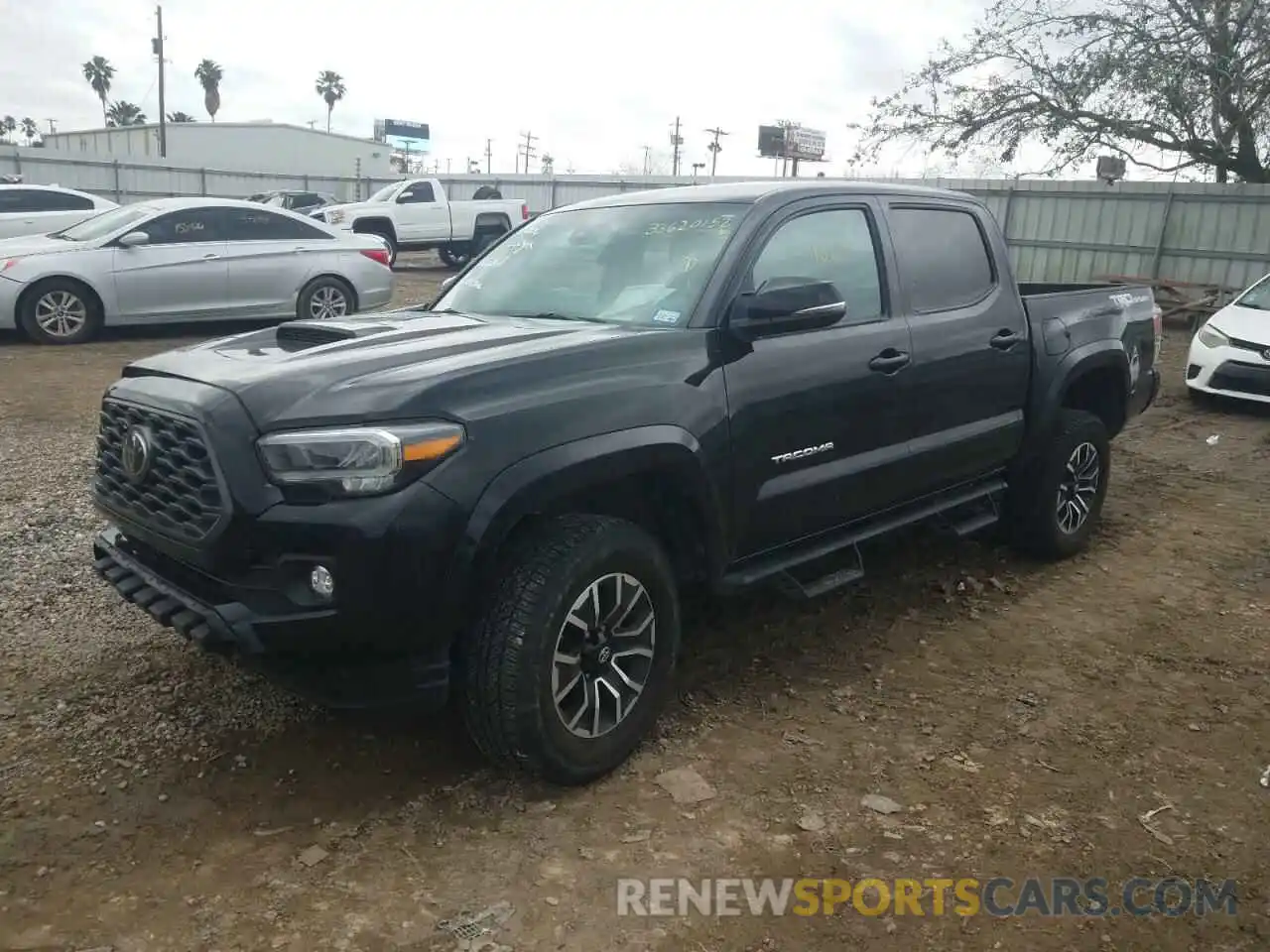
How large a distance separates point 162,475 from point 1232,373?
9391mm

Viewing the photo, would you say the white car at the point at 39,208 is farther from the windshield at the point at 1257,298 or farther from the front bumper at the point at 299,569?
the windshield at the point at 1257,298

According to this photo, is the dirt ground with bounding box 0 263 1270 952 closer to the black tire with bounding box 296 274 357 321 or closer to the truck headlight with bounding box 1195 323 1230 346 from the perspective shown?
the truck headlight with bounding box 1195 323 1230 346

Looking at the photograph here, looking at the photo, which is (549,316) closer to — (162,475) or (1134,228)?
(162,475)

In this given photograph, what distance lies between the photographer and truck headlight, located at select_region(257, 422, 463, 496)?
2.65m

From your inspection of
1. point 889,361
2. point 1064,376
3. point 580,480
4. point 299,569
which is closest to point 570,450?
point 580,480

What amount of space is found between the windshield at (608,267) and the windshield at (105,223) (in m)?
7.56

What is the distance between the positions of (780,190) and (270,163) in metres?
53.1

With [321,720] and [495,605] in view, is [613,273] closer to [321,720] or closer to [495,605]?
[495,605]

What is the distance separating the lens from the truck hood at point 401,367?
9.00 ft

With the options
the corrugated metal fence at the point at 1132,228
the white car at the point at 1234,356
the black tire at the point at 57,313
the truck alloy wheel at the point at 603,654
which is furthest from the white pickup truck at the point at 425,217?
the truck alloy wheel at the point at 603,654

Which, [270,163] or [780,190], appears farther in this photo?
[270,163]

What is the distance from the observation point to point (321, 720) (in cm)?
347

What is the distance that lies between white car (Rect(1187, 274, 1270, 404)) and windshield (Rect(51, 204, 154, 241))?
1045 cm

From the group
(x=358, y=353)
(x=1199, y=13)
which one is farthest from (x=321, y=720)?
(x=1199, y=13)
